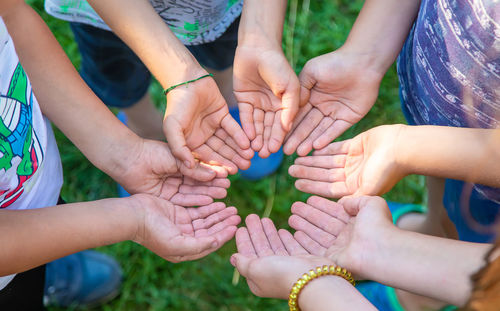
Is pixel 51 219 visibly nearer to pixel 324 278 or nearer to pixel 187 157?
pixel 187 157

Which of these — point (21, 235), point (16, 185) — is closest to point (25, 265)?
point (21, 235)

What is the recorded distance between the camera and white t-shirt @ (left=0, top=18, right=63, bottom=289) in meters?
1.07

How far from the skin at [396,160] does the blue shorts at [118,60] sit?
1.95 ft

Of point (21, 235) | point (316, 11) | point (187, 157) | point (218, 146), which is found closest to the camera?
point (21, 235)

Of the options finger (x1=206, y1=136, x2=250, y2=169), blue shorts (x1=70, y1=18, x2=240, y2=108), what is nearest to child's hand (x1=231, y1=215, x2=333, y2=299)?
finger (x1=206, y1=136, x2=250, y2=169)

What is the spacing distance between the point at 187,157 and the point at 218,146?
20cm

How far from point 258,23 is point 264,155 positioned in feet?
1.58

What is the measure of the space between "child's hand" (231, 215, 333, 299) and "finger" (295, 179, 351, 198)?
0.19m

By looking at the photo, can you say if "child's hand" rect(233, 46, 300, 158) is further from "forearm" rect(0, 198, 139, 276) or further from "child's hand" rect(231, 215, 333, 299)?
"forearm" rect(0, 198, 139, 276)

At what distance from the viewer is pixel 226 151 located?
1608 mm

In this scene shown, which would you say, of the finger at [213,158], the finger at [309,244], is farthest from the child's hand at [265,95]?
the finger at [309,244]

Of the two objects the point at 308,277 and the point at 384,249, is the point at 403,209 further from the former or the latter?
the point at 308,277

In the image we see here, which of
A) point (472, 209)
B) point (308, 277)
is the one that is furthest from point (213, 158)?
point (472, 209)

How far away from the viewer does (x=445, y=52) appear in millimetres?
1142
